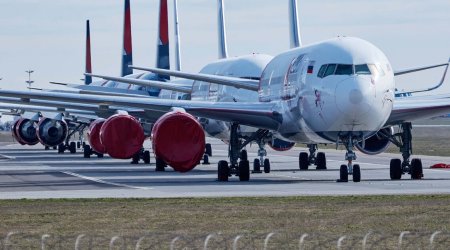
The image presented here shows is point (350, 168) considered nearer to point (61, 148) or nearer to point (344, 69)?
point (344, 69)

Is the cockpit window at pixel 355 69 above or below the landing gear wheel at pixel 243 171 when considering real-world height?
above

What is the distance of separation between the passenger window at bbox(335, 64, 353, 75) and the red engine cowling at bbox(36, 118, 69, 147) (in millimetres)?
46358

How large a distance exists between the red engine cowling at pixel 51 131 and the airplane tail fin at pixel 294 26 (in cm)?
3249

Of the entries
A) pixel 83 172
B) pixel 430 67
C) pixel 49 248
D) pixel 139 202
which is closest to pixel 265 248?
pixel 49 248

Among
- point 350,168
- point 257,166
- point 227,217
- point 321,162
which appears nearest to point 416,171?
point 350,168

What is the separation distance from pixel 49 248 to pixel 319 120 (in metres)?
19.7

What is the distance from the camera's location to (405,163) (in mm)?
39312

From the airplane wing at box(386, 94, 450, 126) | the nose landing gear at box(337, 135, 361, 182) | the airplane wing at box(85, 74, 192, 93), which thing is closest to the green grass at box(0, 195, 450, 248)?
the nose landing gear at box(337, 135, 361, 182)

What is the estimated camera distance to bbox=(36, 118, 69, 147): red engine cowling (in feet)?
265

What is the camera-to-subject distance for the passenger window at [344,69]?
3594 centimetres

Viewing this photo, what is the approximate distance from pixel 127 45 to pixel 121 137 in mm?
45083

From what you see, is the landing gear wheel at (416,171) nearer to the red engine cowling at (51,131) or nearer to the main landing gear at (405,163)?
the main landing gear at (405,163)

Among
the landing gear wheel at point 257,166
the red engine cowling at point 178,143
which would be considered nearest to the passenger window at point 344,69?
the red engine cowling at point 178,143

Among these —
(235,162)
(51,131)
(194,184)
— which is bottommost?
(194,184)
